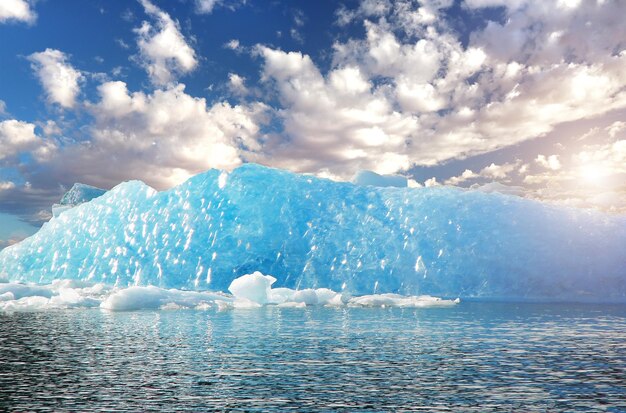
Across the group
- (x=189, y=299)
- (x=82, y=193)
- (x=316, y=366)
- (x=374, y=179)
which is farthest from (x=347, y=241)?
(x=82, y=193)

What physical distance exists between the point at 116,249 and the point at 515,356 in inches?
1323

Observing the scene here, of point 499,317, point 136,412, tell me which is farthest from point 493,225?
point 136,412

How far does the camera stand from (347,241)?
35500mm

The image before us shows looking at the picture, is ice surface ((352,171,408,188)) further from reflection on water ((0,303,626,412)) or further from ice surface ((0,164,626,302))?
reflection on water ((0,303,626,412))

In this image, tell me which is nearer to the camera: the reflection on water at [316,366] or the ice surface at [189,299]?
the reflection on water at [316,366]

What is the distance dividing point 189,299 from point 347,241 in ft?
40.8

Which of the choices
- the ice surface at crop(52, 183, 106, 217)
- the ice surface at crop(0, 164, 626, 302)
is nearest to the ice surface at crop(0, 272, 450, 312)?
the ice surface at crop(0, 164, 626, 302)

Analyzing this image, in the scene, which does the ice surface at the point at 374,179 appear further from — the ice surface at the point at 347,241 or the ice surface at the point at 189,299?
the ice surface at the point at 189,299

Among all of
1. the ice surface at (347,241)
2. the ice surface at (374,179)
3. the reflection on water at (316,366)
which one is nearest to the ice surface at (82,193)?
the ice surface at (347,241)

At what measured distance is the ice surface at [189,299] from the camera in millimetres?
25306

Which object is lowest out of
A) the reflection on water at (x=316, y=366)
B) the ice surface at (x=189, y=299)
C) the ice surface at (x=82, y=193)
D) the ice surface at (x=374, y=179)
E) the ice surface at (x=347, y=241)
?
the reflection on water at (x=316, y=366)

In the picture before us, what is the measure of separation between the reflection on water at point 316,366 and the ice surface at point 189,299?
20.0 ft

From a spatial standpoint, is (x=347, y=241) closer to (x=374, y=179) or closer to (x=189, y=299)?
(x=374, y=179)

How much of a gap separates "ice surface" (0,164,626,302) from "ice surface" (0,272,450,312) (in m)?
1.39
